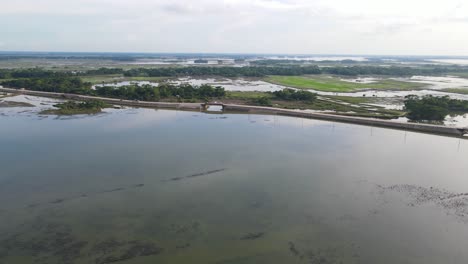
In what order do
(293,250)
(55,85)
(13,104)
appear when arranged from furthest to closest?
1. (55,85)
2. (13,104)
3. (293,250)

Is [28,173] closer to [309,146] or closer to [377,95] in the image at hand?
[309,146]

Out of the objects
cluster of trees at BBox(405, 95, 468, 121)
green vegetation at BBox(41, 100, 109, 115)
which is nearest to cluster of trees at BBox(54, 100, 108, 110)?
green vegetation at BBox(41, 100, 109, 115)

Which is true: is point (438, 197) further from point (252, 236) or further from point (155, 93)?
point (155, 93)

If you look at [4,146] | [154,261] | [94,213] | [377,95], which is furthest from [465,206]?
[377,95]

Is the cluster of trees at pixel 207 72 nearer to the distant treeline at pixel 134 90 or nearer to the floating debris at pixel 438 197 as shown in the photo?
the distant treeline at pixel 134 90

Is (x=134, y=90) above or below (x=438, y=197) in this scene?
above

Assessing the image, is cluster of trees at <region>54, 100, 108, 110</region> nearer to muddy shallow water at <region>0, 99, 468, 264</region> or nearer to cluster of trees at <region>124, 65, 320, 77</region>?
muddy shallow water at <region>0, 99, 468, 264</region>

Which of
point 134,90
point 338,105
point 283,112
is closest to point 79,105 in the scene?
point 134,90

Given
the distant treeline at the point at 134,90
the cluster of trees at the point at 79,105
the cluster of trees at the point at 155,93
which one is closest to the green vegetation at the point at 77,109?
the cluster of trees at the point at 79,105
